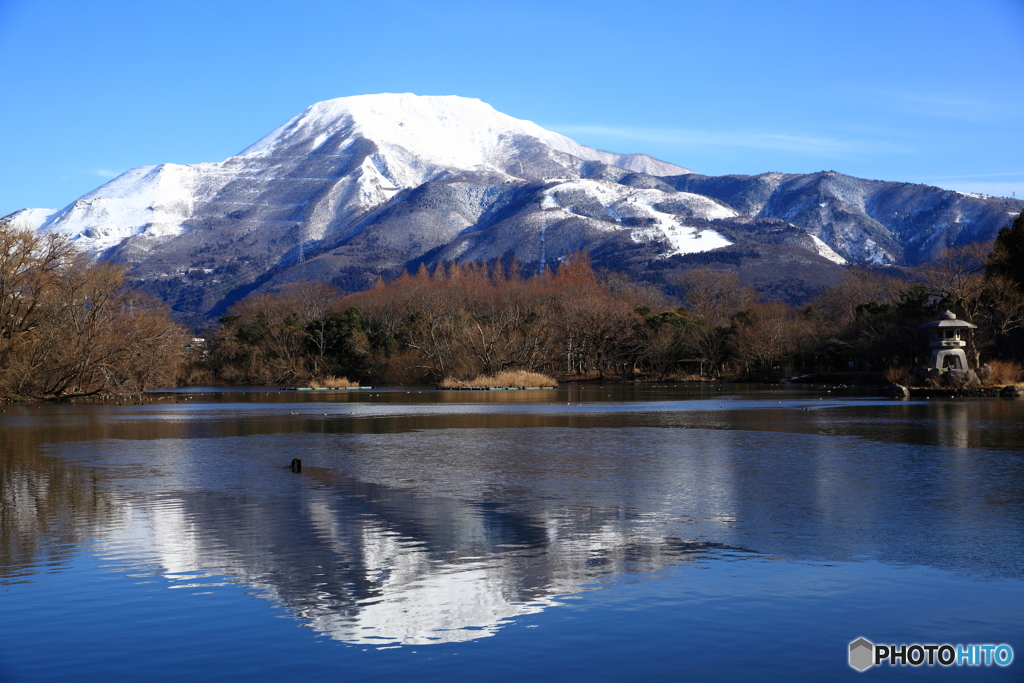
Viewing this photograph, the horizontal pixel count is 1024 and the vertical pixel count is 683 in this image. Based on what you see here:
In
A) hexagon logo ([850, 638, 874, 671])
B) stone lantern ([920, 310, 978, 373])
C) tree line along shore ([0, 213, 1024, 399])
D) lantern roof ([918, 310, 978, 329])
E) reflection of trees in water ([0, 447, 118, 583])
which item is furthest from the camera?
stone lantern ([920, 310, 978, 373])

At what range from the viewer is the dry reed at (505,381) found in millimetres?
64812

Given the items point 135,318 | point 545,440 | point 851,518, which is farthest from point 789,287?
point 851,518

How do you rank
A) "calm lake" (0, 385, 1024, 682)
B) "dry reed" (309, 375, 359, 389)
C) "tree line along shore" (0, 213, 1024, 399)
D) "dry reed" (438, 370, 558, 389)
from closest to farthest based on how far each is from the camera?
"calm lake" (0, 385, 1024, 682)
"tree line along shore" (0, 213, 1024, 399)
"dry reed" (438, 370, 558, 389)
"dry reed" (309, 375, 359, 389)

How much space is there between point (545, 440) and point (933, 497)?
11.4m

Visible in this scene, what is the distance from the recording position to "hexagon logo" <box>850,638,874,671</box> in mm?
6613

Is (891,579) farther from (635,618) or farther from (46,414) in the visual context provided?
(46,414)

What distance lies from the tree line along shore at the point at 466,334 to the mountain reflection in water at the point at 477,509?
61.4 ft

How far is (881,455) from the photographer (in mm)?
19016

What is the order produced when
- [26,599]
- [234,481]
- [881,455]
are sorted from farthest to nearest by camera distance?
[881,455], [234,481], [26,599]

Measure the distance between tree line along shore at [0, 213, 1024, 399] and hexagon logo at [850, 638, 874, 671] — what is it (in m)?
41.4

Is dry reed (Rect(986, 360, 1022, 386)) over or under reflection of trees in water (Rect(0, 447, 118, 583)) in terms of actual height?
over

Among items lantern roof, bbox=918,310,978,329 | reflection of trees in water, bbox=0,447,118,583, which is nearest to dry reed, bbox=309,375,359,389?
lantern roof, bbox=918,310,978,329

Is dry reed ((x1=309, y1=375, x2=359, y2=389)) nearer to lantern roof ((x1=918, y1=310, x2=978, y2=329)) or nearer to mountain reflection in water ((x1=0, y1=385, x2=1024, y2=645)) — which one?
lantern roof ((x1=918, y1=310, x2=978, y2=329))

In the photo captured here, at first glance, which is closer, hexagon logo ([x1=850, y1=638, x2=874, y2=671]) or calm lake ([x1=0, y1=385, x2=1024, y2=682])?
hexagon logo ([x1=850, y1=638, x2=874, y2=671])
